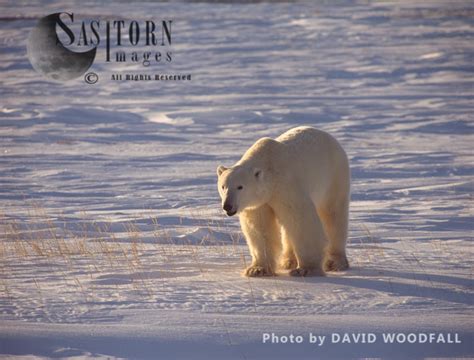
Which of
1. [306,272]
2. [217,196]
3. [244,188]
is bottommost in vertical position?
[217,196]

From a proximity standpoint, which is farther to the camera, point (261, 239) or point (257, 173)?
point (261, 239)

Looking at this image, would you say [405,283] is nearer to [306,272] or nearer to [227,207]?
[306,272]

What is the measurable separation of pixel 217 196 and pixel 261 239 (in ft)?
13.9

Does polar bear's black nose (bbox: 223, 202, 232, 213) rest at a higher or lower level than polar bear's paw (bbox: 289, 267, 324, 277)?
higher

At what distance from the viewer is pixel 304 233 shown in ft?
18.7

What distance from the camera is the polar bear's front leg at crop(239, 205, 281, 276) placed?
19.1ft

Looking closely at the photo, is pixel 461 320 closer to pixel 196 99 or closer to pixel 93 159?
pixel 93 159

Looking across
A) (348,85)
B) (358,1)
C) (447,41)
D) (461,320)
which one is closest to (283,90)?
(348,85)

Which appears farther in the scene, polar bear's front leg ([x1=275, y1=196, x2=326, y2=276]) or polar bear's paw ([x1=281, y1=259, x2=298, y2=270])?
polar bear's paw ([x1=281, y1=259, x2=298, y2=270])
